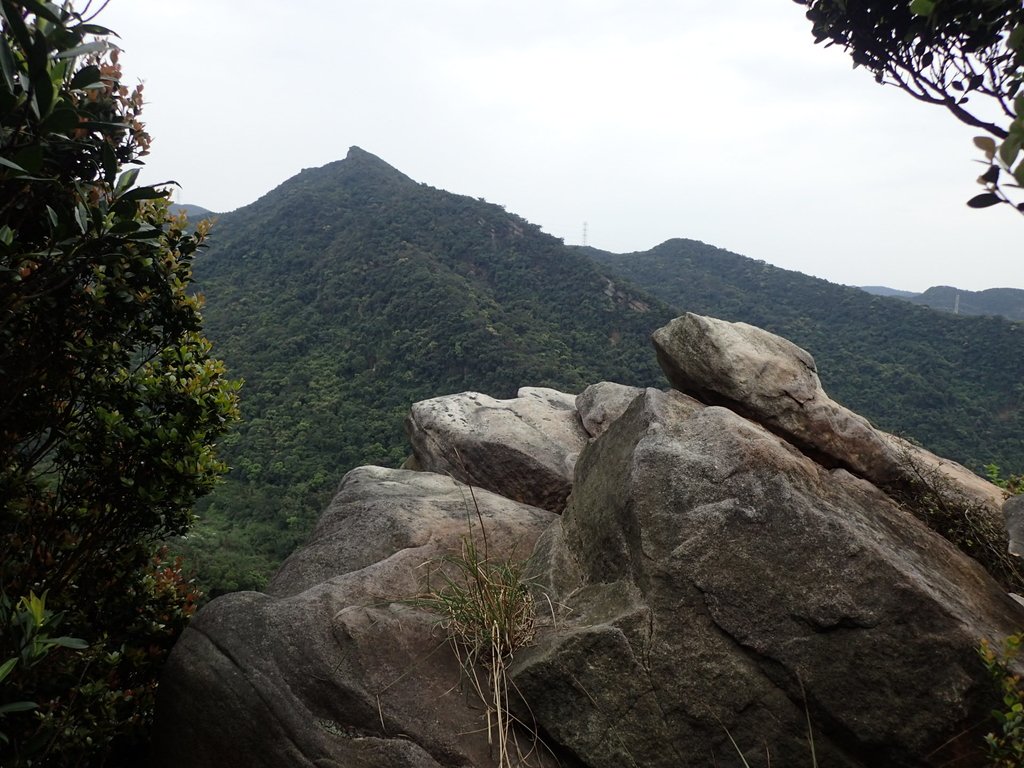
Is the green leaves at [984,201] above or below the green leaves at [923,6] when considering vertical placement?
below

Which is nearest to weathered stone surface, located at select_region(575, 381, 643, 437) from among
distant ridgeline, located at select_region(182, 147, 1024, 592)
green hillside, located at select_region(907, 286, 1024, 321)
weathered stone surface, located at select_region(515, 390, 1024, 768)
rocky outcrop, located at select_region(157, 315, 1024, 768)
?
rocky outcrop, located at select_region(157, 315, 1024, 768)

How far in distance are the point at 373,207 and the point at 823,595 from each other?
45.1 metres

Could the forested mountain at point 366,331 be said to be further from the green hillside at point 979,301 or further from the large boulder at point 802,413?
the green hillside at point 979,301

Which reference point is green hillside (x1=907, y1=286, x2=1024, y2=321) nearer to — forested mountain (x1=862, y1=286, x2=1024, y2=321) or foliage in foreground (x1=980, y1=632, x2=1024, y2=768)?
forested mountain (x1=862, y1=286, x2=1024, y2=321)

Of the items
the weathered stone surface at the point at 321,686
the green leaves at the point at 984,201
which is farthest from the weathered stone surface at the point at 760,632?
the green leaves at the point at 984,201

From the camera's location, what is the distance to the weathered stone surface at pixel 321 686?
10.7 feet

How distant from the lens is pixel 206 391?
3928mm

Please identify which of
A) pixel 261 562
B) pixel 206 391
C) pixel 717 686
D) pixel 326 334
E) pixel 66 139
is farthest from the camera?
pixel 326 334

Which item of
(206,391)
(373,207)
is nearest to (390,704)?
(206,391)

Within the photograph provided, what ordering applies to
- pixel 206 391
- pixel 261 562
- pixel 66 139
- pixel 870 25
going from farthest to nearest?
pixel 261 562 → pixel 870 25 → pixel 206 391 → pixel 66 139

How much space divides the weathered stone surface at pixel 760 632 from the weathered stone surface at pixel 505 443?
248 centimetres

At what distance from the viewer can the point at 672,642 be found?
342cm

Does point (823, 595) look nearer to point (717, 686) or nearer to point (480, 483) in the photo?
point (717, 686)

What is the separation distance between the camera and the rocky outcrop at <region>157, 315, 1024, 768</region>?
3.20m
